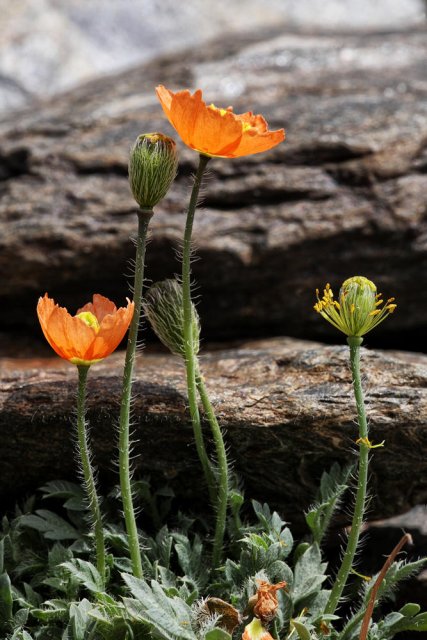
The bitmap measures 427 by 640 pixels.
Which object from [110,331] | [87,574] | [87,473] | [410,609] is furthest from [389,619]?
[110,331]

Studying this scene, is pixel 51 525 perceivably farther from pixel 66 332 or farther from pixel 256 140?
pixel 256 140

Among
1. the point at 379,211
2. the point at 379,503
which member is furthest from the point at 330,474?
the point at 379,211

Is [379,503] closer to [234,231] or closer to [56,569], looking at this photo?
[56,569]

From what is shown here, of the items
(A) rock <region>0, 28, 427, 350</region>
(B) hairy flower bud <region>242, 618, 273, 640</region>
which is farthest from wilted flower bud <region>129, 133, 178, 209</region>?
(A) rock <region>0, 28, 427, 350</region>

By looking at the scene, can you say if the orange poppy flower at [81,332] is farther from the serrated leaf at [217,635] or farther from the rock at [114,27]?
the rock at [114,27]

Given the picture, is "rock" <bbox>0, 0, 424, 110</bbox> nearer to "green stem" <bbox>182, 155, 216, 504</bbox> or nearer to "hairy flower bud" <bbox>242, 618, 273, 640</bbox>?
"green stem" <bbox>182, 155, 216, 504</bbox>

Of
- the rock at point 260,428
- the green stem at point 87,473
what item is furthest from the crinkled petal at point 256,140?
the rock at point 260,428
